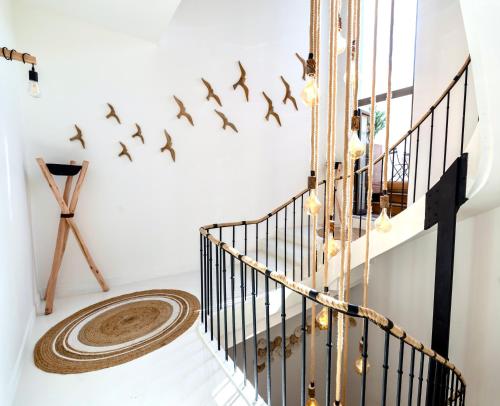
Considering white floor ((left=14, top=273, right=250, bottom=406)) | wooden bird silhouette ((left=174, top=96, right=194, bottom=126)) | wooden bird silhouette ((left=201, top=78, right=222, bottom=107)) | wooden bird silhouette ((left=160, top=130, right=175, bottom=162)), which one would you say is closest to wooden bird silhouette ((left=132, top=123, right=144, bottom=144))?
wooden bird silhouette ((left=160, top=130, right=175, bottom=162))

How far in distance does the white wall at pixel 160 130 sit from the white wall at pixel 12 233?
304 millimetres

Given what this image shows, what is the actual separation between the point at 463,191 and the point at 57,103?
3800 mm

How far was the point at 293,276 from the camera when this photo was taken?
326 centimetres

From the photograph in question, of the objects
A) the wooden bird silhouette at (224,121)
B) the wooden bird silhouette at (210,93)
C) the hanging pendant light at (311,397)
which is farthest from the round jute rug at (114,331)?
the wooden bird silhouette at (210,93)

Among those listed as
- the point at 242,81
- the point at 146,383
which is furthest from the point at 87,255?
the point at 242,81

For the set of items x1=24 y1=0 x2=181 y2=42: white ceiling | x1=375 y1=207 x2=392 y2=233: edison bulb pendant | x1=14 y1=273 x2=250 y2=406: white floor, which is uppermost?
x1=24 y1=0 x2=181 y2=42: white ceiling

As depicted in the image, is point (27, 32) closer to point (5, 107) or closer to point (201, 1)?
point (5, 107)

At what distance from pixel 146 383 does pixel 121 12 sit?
129 inches

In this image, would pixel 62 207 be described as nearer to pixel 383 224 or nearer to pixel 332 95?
pixel 332 95

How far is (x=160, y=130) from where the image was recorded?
138 inches

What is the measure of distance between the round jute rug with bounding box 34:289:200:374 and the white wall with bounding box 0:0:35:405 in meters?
0.24

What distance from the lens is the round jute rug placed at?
6.63 ft

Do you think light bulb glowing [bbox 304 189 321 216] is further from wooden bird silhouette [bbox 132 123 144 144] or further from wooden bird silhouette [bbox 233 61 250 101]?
wooden bird silhouette [bbox 233 61 250 101]

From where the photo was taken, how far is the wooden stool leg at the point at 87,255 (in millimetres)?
2819
